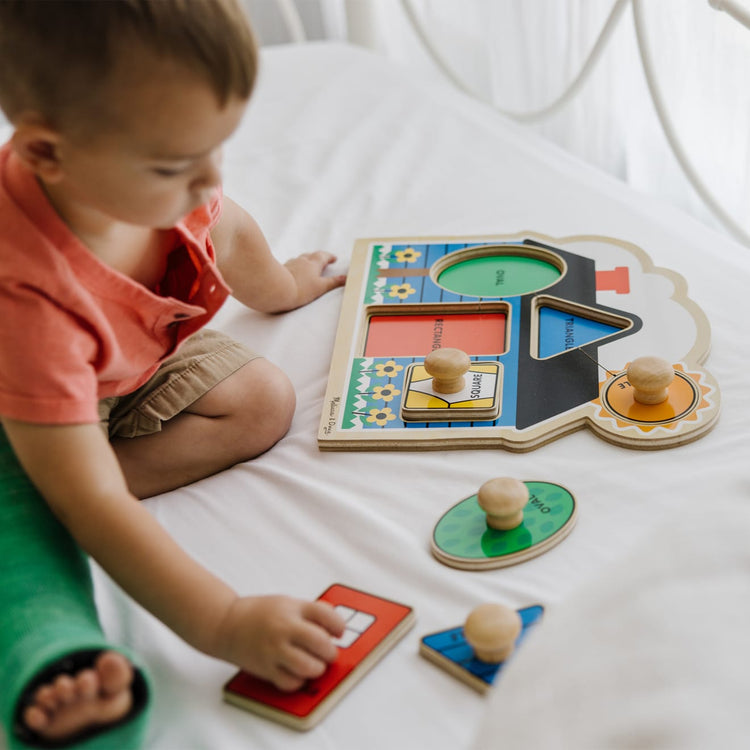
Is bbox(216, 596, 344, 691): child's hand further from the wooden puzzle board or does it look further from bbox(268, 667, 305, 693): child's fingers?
the wooden puzzle board

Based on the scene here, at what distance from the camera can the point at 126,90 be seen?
55cm

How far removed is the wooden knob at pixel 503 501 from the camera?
66 centimetres

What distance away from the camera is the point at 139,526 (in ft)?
2.01

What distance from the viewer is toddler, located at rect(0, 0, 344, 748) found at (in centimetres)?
54

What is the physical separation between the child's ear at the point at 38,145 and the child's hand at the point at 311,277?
1.37 ft

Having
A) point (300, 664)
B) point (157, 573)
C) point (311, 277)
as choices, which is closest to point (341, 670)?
point (300, 664)

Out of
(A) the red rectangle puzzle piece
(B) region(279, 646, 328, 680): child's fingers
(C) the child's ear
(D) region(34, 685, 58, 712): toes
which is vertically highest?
(C) the child's ear

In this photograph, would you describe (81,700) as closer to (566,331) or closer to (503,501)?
(503,501)

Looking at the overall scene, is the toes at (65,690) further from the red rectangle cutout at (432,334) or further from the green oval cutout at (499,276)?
the green oval cutout at (499,276)

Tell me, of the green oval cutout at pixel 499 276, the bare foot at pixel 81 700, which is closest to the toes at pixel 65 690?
the bare foot at pixel 81 700

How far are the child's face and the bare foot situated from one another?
0.92ft

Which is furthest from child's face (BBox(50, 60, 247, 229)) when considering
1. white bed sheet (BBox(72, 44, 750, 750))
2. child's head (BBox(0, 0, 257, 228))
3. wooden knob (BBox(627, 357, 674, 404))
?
→ wooden knob (BBox(627, 357, 674, 404))

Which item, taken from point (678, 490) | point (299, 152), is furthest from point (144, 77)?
point (299, 152)

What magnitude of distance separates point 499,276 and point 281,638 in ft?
1.74
